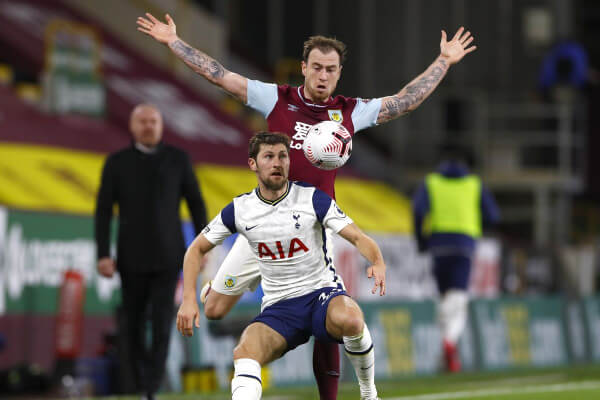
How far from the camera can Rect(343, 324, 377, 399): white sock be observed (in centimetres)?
731

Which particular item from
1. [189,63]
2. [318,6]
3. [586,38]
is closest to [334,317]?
[189,63]

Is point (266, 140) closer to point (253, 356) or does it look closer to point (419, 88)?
point (253, 356)

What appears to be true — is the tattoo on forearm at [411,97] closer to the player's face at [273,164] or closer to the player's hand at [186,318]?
the player's face at [273,164]

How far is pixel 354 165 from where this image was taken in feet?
87.7

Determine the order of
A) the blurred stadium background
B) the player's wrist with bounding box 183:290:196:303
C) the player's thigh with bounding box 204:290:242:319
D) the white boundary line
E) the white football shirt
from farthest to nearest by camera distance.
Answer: the blurred stadium background, the white boundary line, the player's thigh with bounding box 204:290:242:319, the white football shirt, the player's wrist with bounding box 183:290:196:303

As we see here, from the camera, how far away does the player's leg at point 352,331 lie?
7.17m

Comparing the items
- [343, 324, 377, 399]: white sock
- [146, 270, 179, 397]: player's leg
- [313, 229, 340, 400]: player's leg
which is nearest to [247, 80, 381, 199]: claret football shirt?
[313, 229, 340, 400]: player's leg

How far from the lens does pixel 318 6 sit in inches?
1150

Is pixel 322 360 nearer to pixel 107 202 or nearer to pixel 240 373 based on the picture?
pixel 240 373

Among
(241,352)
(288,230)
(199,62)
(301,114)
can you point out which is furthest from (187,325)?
(199,62)

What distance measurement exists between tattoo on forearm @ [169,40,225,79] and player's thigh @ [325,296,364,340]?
1.64 metres

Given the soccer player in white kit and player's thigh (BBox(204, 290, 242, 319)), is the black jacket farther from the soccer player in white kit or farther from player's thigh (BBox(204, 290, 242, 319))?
the soccer player in white kit

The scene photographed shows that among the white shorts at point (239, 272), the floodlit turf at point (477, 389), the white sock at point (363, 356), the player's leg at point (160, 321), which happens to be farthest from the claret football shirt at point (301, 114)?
the floodlit turf at point (477, 389)

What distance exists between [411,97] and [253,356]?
202 cm
